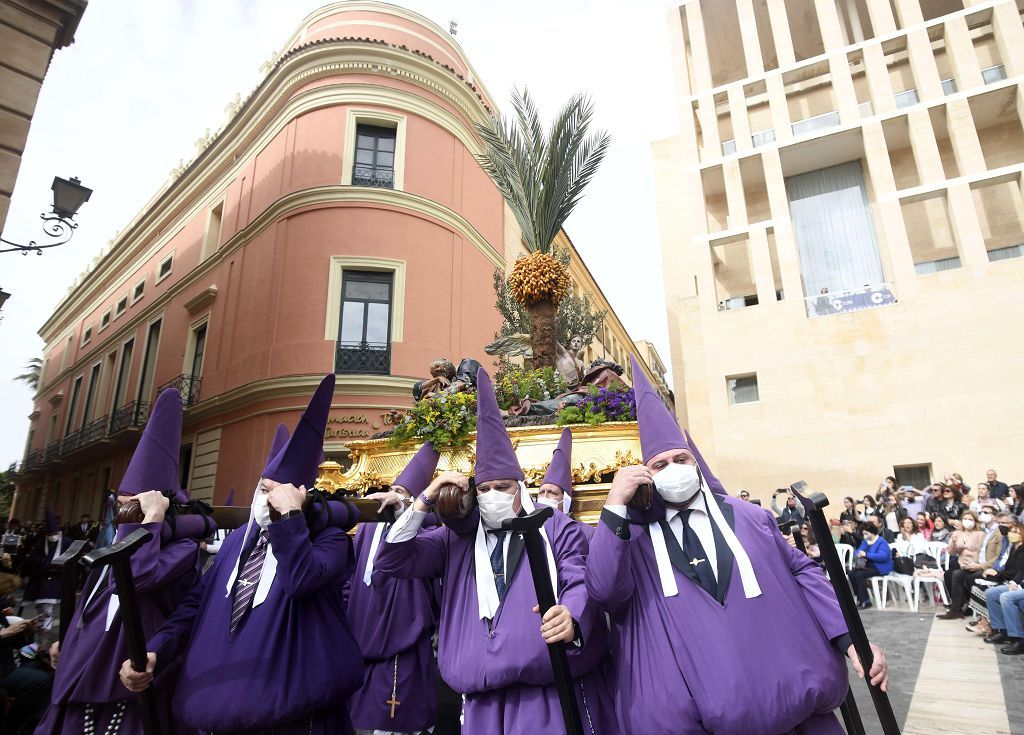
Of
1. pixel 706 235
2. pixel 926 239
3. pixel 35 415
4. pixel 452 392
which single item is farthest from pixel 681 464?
pixel 35 415

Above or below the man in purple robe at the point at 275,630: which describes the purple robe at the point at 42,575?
below

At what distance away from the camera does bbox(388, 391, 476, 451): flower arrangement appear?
6.20 m

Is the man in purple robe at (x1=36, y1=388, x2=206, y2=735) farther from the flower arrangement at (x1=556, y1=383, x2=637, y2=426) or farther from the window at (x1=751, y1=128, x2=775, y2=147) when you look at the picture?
the window at (x1=751, y1=128, x2=775, y2=147)

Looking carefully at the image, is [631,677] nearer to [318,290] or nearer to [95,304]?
[318,290]

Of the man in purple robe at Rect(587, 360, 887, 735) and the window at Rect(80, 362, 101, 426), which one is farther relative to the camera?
the window at Rect(80, 362, 101, 426)

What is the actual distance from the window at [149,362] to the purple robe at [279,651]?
71.5ft

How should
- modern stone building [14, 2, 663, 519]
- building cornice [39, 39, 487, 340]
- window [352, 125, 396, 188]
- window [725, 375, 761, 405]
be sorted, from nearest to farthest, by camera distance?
1. modern stone building [14, 2, 663, 519]
2. window [352, 125, 396, 188]
3. building cornice [39, 39, 487, 340]
4. window [725, 375, 761, 405]

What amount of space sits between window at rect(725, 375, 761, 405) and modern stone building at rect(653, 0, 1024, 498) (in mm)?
70

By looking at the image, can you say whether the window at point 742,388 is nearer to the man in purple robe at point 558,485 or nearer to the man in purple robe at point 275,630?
the man in purple robe at point 558,485

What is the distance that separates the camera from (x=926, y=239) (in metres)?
21.3

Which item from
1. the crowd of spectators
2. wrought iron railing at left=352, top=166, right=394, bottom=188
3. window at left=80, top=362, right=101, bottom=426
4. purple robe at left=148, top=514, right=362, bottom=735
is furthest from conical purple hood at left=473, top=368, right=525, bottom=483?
window at left=80, top=362, right=101, bottom=426

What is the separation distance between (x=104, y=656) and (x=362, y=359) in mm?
12091

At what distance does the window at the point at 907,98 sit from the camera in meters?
21.0

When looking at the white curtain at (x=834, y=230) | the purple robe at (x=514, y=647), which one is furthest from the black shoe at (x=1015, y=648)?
the white curtain at (x=834, y=230)
